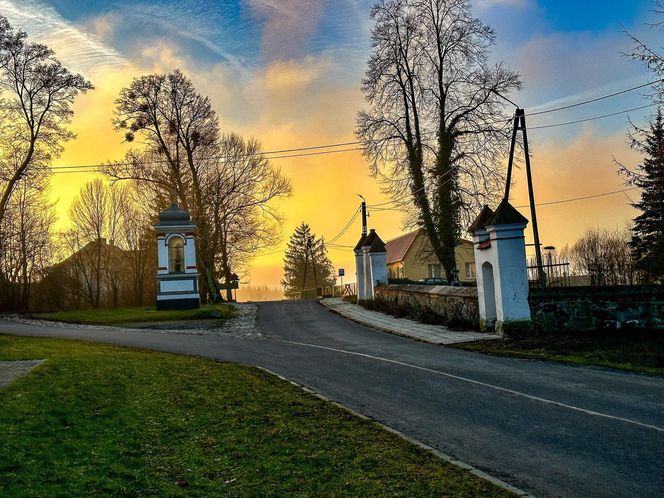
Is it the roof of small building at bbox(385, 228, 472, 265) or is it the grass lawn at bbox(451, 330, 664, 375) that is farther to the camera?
the roof of small building at bbox(385, 228, 472, 265)

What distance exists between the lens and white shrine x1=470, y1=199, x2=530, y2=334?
50.1 feet

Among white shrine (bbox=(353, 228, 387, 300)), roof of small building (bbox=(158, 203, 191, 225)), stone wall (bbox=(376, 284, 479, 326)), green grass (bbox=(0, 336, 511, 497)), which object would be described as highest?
roof of small building (bbox=(158, 203, 191, 225))

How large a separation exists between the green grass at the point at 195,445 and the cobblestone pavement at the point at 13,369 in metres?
0.30

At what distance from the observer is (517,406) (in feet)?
25.7

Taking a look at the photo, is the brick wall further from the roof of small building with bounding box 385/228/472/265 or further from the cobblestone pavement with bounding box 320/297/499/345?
the roof of small building with bounding box 385/228/472/265

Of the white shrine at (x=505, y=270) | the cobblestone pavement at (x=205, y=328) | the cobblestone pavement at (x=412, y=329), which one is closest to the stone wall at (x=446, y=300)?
the cobblestone pavement at (x=412, y=329)

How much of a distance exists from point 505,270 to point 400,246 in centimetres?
5288

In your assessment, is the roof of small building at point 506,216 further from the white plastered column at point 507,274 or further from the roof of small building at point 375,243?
the roof of small building at point 375,243

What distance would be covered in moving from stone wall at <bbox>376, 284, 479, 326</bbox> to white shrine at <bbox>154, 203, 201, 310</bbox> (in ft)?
36.0

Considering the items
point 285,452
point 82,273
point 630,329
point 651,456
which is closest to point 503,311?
point 630,329

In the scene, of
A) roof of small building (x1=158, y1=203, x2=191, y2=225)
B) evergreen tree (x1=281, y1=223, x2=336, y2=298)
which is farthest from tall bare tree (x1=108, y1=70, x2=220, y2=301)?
evergreen tree (x1=281, y1=223, x2=336, y2=298)

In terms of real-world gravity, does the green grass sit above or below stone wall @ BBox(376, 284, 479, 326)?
below

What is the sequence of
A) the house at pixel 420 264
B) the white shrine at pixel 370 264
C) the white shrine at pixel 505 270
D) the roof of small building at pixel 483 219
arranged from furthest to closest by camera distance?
the house at pixel 420 264, the white shrine at pixel 370 264, the roof of small building at pixel 483 219, the white shrine at pixel 505 270

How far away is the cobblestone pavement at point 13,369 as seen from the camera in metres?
8.94
